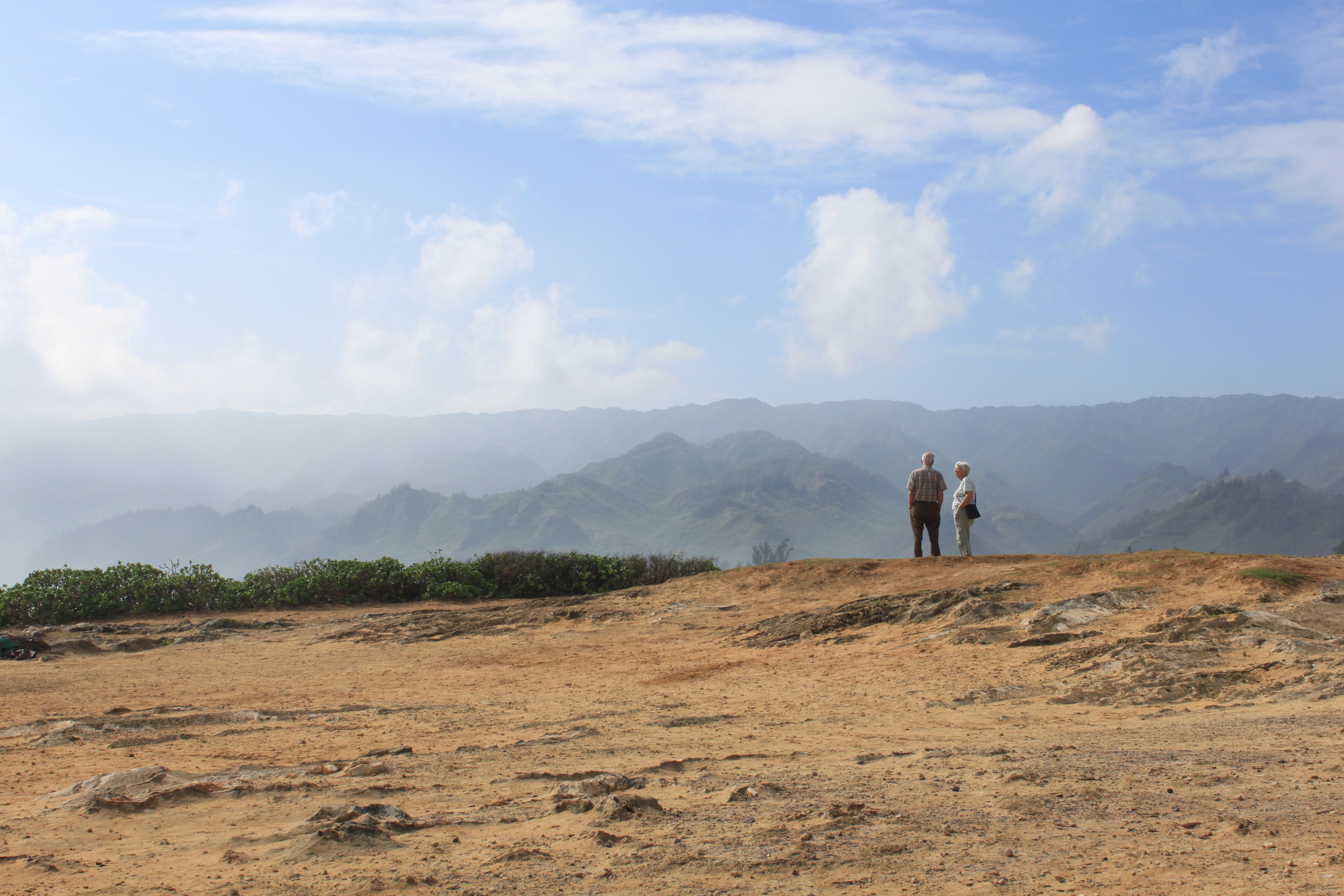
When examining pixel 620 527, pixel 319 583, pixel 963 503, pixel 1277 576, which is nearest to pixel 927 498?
pixel 963 503

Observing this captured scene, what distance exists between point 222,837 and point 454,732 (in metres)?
2.88

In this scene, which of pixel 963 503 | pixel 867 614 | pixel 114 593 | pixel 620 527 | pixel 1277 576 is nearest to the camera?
pixel 1277 576

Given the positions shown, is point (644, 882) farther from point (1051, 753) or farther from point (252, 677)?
point (252, 677)

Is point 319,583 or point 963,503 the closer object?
point 963,503

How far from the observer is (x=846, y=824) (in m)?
3.96

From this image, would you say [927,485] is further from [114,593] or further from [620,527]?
[620,527]

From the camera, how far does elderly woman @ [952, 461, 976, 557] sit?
1392 cm

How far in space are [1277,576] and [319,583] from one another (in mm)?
17559

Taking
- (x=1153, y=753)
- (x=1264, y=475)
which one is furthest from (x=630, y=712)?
(x=1264, y=475)

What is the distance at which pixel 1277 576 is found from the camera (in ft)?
33.3

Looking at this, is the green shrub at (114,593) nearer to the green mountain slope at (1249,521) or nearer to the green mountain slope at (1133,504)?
the green mountain slope at (1249,521)

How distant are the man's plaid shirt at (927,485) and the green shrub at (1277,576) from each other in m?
4.69

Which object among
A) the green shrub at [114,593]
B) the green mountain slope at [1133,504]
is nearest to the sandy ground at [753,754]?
the green shrub at [114,593]

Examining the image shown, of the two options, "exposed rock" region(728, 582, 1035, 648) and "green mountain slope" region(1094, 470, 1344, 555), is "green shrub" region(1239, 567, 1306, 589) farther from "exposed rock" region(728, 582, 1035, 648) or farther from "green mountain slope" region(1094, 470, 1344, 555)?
"green mountain slope" region(1094, 470, 1344, 555)
